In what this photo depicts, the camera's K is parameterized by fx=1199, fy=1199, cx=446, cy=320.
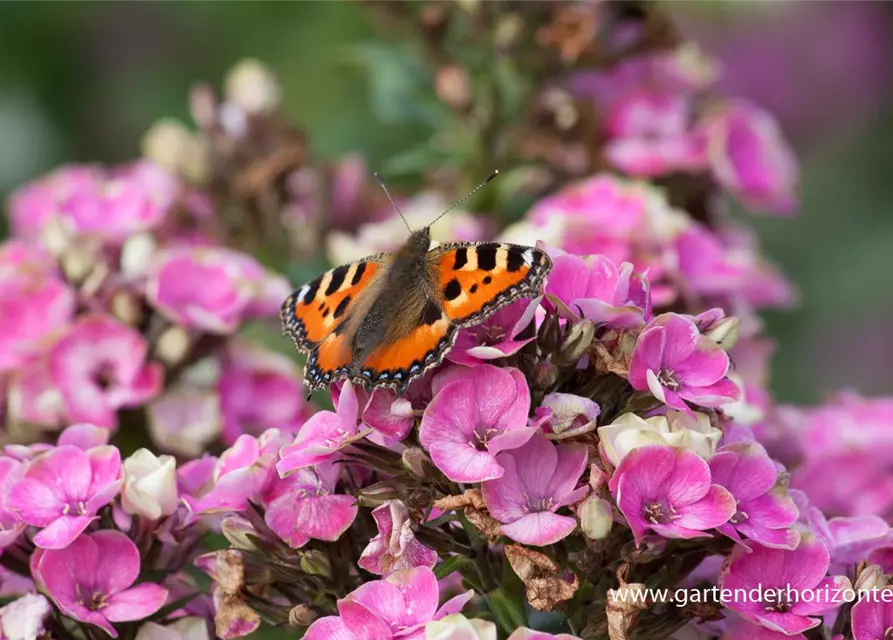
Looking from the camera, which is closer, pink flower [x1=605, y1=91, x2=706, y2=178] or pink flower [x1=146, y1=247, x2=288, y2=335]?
pink flower [x1=146, y1=247, x2=288, y2=335]

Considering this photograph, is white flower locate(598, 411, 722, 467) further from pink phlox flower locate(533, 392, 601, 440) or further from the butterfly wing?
the butterfly wing

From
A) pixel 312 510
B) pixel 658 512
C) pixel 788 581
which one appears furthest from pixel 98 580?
pixel 788 581

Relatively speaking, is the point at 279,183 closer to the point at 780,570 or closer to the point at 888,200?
the point at 780,570

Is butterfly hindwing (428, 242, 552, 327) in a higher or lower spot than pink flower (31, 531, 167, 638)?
higher

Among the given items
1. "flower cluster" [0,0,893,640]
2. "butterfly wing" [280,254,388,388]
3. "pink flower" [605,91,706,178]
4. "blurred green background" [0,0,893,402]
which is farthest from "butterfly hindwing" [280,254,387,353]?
"blurred green background" [0,0,893,402]

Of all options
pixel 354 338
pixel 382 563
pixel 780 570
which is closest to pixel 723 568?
pixel 780 570

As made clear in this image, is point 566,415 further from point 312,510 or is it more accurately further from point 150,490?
point 150,490

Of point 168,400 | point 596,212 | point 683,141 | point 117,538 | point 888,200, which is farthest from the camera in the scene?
point 888,200
